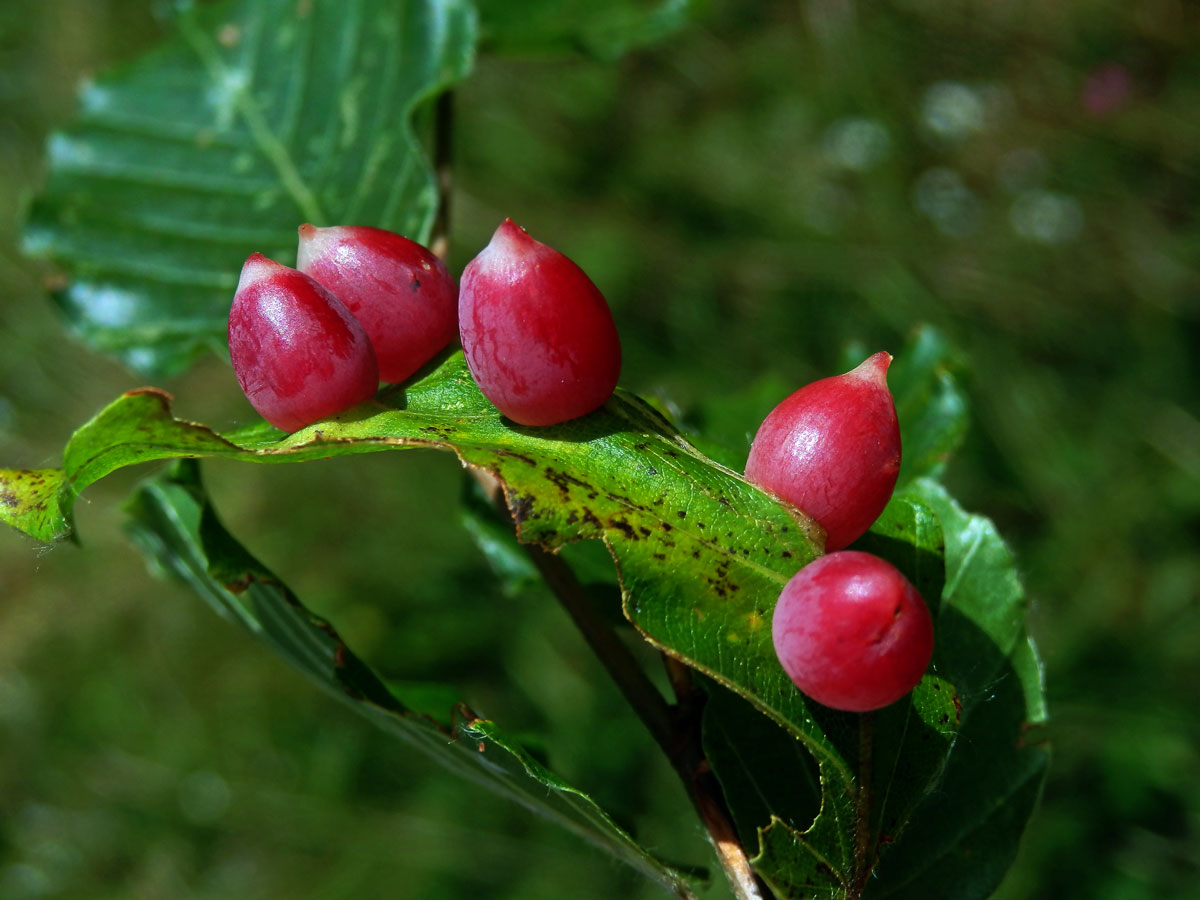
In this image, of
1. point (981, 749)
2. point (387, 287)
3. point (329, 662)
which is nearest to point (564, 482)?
point (387, 287)

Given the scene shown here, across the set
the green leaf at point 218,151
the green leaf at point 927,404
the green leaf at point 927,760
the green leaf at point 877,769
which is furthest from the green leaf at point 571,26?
the green leaf at point 877,769

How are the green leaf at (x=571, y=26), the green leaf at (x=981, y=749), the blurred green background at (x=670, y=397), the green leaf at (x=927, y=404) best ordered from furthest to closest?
the blurred green background at (x=670, y=397) < the green leaf at (x=571, y=26) < the green leaf at (x=927, y=404) < the green leaf at (x=981, y=749)

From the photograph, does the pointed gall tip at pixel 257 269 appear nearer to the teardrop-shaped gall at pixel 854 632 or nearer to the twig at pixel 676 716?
the twig at pixel 676 716

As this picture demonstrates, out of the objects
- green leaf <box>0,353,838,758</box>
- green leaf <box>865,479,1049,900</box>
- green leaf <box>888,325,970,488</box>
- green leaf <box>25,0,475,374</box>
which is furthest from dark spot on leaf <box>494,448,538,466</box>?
green leaf <box>25,0,475,374</box>

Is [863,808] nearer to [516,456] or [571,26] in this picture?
[516,456]

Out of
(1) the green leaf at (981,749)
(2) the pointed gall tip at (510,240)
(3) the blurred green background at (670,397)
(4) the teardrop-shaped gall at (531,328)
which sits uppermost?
(2) the pointed gall tip at (510,240)

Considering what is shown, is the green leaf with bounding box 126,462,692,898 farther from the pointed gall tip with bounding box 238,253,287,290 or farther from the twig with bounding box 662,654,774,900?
the pointed gall tip with bounding box 238,253,287,290
